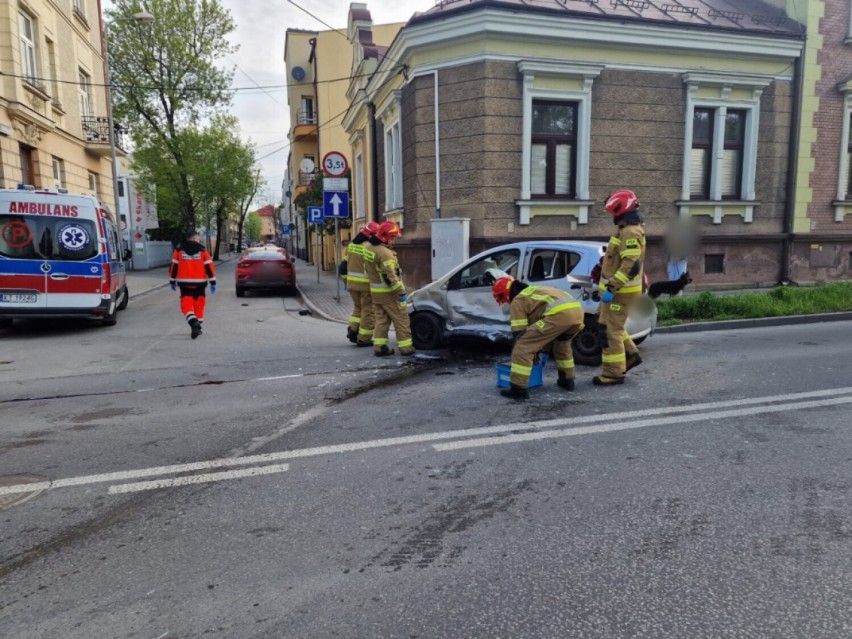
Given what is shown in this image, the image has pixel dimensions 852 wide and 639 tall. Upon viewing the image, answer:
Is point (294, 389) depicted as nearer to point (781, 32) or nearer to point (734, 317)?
point (734, 317)

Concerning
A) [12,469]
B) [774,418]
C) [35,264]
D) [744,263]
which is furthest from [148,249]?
[774,418]

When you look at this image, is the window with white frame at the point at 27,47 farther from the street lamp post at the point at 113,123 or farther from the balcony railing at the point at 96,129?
the balcony railing at the point at 96,129

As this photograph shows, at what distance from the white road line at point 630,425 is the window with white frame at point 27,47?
62.6 feet

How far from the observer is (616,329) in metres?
6.18

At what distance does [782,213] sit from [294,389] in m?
14.0

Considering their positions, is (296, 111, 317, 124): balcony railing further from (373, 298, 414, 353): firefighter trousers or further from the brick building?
(373, 298, 414, 353): firefighter trousers

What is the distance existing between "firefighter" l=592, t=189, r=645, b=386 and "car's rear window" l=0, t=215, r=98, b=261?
868 centimetres

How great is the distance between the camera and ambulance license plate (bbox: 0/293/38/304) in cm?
984

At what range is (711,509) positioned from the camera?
11.2 feet

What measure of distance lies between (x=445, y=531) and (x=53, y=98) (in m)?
22.1

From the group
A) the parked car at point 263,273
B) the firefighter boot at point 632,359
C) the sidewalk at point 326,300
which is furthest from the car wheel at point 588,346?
the parked car at point 263,273

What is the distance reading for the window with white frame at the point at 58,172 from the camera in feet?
66.0

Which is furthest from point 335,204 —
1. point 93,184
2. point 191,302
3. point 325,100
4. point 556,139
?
point 325,100

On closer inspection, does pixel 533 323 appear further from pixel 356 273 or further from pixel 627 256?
pixel 356 273
